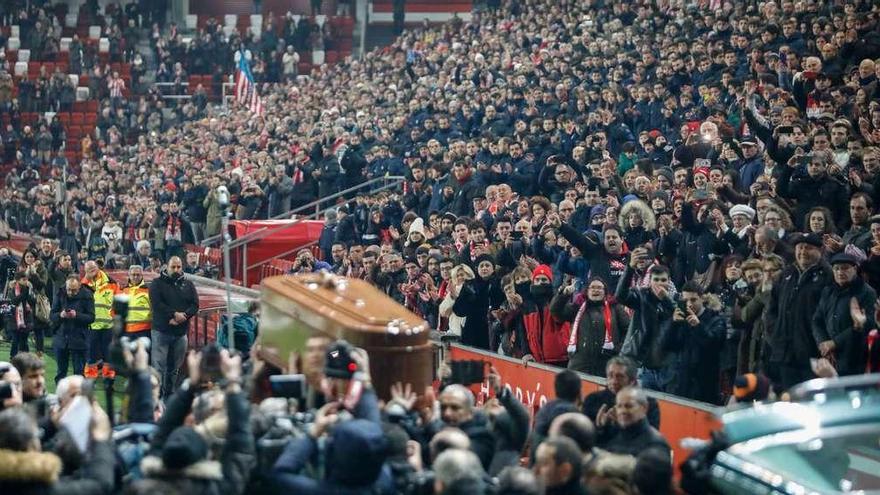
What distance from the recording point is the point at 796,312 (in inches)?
414

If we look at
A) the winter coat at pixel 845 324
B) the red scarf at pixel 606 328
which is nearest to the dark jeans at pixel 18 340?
the red scarf at pixel 606 328

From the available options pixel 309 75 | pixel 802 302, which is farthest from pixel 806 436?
pixel 309 75

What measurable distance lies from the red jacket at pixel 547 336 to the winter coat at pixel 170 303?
4.43 m

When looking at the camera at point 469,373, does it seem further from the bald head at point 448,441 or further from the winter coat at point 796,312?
the winter coat at point 796,312

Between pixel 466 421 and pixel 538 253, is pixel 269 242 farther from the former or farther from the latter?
pixel 466 421

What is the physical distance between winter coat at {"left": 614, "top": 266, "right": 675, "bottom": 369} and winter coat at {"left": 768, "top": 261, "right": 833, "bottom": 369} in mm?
1035

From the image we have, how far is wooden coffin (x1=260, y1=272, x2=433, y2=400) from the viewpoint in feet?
33.4

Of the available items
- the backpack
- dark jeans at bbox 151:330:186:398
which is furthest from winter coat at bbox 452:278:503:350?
dark jeans at bbox 151:330:186:398

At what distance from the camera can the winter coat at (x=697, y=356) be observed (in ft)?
36.8

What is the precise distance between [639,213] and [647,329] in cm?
215

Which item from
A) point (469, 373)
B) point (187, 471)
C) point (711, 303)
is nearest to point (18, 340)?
point (711, 303)

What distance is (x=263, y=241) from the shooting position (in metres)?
21.6

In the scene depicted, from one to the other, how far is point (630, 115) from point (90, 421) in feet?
38.3

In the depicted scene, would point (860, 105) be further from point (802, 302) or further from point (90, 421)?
point (90, 421)
